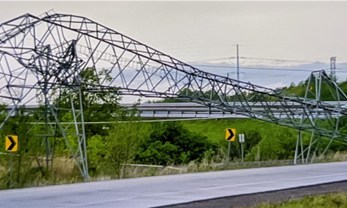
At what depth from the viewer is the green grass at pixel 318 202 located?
1678 cm

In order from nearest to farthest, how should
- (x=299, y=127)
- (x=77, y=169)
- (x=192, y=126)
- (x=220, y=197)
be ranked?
(x=220, y=197), (x=77, y=169), (x=299, y=127), (x=192, y=126)

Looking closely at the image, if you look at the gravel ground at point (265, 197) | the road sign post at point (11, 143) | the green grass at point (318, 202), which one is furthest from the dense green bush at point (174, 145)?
the green grass at point (318, 202)

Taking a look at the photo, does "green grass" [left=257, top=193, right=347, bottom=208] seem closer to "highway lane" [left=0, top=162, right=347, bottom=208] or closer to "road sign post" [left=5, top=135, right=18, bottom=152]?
"highway lane" [left=0, top=162, right=347, bottom=208]

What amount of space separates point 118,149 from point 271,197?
17902 millimetres

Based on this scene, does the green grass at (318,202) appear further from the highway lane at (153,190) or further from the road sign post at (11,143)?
the road sign post at (11,143)

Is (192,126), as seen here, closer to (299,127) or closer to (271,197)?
(299,127)

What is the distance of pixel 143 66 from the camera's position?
111ft

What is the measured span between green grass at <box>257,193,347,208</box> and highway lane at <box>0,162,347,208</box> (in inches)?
94.5

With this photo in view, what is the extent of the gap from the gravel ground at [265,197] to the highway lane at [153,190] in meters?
0.60

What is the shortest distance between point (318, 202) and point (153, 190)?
20.0ft

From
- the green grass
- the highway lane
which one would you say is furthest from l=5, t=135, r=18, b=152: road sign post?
the green grass

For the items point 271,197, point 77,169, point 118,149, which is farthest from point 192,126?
point 271,197

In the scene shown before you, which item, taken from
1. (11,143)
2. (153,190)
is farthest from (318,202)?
(11,143)

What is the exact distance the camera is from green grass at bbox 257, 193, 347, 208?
16781 millimetres
